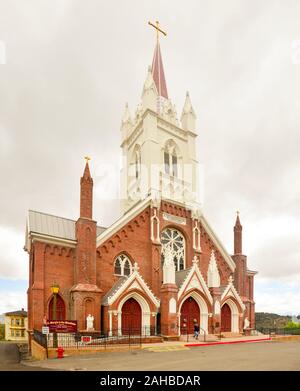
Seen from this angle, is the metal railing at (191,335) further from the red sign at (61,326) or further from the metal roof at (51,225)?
the metal roof at (51,225)

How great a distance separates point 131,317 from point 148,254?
5.81 metres

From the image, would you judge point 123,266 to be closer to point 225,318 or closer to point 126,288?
point 126,288

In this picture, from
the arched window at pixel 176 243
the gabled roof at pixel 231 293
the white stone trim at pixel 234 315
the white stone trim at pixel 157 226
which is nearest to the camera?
the white stone trim at pixel 157 226

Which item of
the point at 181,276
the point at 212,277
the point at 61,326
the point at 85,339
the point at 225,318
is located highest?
the point at 181,276

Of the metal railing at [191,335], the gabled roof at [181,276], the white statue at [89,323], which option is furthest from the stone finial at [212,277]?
the white statue at [89,323]

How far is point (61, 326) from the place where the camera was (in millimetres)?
21953

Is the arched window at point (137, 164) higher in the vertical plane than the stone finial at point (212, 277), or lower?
higher

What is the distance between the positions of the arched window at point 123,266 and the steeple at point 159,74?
20789 mm

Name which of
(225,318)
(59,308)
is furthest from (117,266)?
(225,318)

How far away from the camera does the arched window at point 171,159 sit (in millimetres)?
38344

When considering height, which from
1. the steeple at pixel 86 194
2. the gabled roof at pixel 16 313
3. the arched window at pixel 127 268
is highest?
Answer: the steeple at pixel 86 194

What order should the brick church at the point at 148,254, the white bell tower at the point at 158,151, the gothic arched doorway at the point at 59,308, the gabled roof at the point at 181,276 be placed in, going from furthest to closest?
the white bell tower at the point at 158,151
the gabled roof at the point at 181,276
the brick church at the point at 148,254
the gothic arched doorway at the point at 59,308

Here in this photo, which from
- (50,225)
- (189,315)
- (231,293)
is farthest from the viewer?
(231,293)
